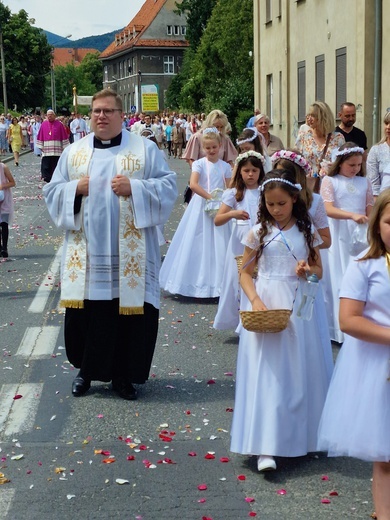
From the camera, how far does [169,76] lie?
119938mm

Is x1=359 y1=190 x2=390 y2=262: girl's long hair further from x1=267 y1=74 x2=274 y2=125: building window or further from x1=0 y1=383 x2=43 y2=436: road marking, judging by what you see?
x1=267 y1=74 x2=274 y2=125: building window

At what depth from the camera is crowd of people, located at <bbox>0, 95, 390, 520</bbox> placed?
442cm

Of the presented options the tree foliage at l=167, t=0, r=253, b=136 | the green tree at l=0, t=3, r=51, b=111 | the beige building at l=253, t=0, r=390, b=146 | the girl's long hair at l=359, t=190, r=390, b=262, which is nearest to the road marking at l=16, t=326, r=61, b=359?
the girl's long hair at l=359, t=190, r=390, b=262

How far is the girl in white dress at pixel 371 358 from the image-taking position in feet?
14.3

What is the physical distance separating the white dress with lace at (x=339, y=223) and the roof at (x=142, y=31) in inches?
4268

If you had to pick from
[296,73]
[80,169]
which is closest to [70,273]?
[80,169]

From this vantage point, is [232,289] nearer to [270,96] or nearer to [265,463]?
[265,463]

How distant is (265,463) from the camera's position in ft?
18.2

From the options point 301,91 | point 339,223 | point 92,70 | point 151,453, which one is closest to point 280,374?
point 151,453

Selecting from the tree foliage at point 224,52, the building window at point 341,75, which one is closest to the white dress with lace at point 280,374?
the building window at point 341,75

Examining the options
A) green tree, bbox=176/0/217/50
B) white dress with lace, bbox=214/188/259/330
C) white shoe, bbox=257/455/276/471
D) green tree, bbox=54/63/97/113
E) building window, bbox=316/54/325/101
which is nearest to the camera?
white shoe, bbox=257/455/276/471

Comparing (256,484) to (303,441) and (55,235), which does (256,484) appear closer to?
(303,441)

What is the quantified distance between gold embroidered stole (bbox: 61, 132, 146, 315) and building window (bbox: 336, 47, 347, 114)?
67.1ft

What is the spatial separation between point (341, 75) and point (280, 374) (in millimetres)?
22386
